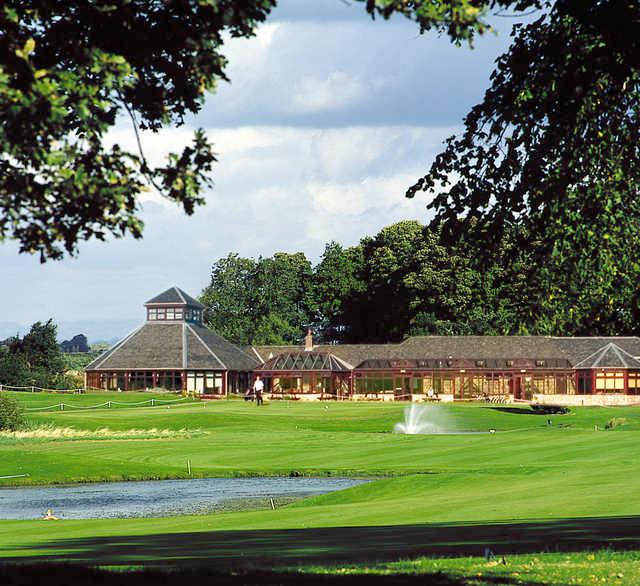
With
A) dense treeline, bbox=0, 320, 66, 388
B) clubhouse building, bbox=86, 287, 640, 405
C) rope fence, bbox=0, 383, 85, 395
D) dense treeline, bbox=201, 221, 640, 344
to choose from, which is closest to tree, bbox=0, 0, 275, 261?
rope fence, bbox=0, 383, 85, 395

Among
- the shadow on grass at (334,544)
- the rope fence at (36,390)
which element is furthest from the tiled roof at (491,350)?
the shadow on grass at (334,544)

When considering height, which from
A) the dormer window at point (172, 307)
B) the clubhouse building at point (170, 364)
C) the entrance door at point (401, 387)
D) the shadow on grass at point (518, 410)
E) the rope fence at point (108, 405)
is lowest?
the shadow on grass at point (518, 410)

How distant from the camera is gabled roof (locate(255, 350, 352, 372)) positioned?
104m

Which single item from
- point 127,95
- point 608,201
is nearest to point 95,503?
point 608,201

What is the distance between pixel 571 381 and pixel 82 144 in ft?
312

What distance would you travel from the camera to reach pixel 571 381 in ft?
334

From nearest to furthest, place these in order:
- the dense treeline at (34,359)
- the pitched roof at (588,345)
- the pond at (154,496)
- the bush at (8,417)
Result: the pond at (154,496) < the bush at (8,417) < the dense treeline at (34,359) < the pitched roof at (588,345)

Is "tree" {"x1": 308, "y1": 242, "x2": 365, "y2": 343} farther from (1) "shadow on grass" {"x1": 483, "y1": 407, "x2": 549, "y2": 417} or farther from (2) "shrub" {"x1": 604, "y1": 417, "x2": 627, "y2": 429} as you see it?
(2) "shrub" {"x1": 604, "y1": 417, "x2": 627, "y2": 429}

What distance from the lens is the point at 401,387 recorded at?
104 meters

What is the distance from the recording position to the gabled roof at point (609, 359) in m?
99.7

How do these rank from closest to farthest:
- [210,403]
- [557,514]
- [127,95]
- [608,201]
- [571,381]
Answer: [127,95] < [608,201] < [557,514] < [210,403] < [571,381]

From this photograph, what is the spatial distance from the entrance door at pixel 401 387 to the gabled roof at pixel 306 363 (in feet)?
15.2

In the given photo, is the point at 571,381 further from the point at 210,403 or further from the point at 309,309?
the point at 309,309

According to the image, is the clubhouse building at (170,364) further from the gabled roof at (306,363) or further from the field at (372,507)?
the field at (372,507)
